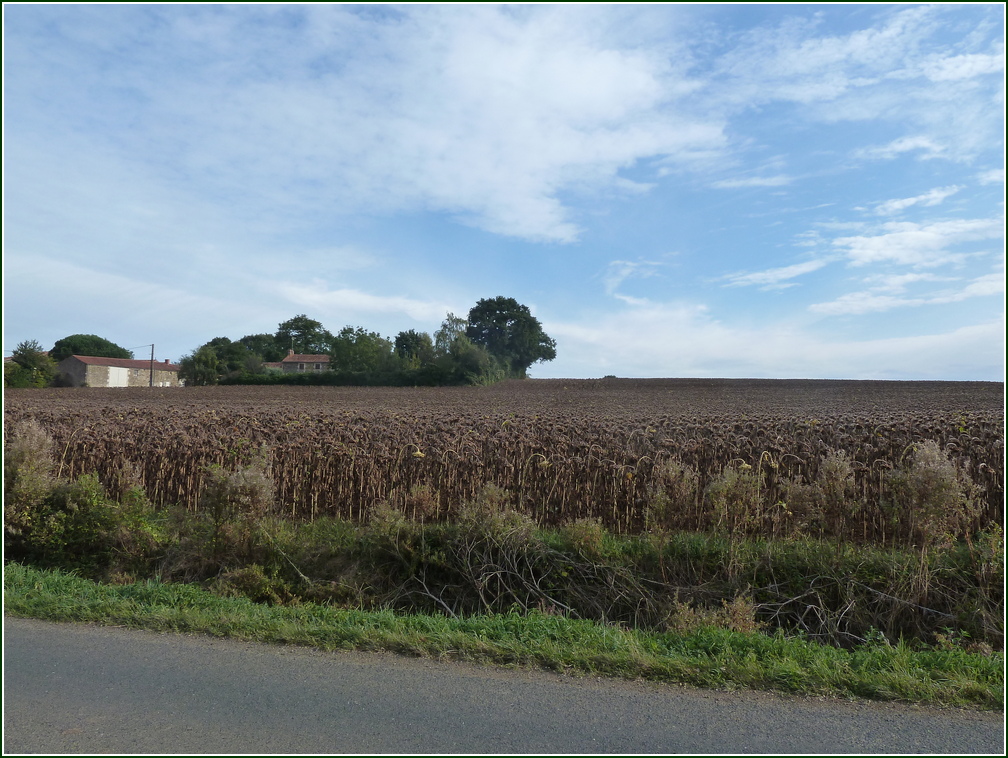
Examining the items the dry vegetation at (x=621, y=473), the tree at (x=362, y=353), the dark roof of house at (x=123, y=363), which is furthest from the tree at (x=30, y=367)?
the dry vegetation at (x=621, y=473)

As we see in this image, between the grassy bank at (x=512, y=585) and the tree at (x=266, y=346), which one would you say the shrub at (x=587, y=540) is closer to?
the grassy bank at (x=512, y=585)

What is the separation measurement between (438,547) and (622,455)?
3.13m

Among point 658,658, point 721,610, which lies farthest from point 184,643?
point 721,610

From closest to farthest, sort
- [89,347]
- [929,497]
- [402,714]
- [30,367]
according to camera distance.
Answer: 1. [402,714]
2. [929,497]
3. [30,367]
4. [89,347]

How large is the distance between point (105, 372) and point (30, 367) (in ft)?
45.8

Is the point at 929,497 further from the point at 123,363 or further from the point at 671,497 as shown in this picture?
the point at 123,363

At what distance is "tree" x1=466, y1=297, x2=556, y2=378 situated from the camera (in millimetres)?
77562

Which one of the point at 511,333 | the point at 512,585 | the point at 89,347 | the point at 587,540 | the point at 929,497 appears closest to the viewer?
the point at 929,497

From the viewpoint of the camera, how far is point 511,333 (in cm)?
7819

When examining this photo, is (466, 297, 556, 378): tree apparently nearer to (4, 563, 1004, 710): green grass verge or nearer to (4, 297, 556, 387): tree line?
(4, 297, 556, 387): tree line

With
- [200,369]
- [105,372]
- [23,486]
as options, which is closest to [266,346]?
[105,372]

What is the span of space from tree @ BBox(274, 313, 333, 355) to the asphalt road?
108945 millimetres

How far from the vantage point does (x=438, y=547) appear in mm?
8109

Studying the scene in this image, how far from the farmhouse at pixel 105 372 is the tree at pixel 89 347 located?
42.0 ft
